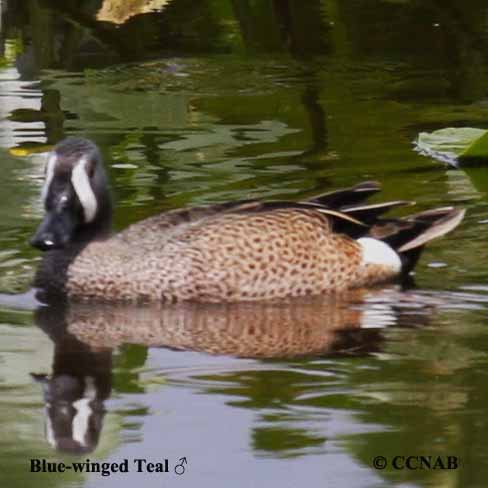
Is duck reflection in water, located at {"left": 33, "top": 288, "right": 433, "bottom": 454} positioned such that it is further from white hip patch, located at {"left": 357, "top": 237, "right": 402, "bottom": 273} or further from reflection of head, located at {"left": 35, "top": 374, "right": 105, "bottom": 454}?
white hip patch, located at {"left": 357, "top": 237, "right": 402, "bottom": 273}

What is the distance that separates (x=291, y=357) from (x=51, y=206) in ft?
5.04

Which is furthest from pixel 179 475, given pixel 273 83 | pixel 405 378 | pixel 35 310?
pixel 273 83

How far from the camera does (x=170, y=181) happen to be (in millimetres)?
10109

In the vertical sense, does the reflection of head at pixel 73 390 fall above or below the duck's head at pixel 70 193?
below

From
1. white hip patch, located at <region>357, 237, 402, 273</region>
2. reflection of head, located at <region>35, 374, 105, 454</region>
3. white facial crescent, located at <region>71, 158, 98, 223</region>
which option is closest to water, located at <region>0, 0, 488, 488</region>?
reflection of head, located at <region>35, 374, 105, 454</region>

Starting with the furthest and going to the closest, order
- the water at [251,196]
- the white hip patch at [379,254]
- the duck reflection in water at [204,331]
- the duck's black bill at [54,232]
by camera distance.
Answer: the white hip patch at [379,254], the duck's black bill at [54,232], the duck reflection in water at [204,331], the water at [251,196]

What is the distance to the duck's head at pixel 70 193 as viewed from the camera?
838 cm

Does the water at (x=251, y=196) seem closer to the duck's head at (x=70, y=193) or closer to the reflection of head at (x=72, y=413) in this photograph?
the reflection of head at (x=72, y=413)

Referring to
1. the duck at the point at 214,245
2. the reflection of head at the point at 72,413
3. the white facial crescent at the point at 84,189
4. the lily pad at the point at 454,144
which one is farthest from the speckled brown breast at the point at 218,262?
the lily pad at the point at 454,144

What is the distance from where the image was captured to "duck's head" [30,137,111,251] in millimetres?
8383

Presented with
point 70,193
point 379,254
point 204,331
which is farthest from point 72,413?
point 379,254

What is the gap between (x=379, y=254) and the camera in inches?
344

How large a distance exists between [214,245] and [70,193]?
64 centimetres

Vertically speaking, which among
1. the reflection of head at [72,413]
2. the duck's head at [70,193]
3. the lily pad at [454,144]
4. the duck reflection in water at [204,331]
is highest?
the duck's head at [70,193]
